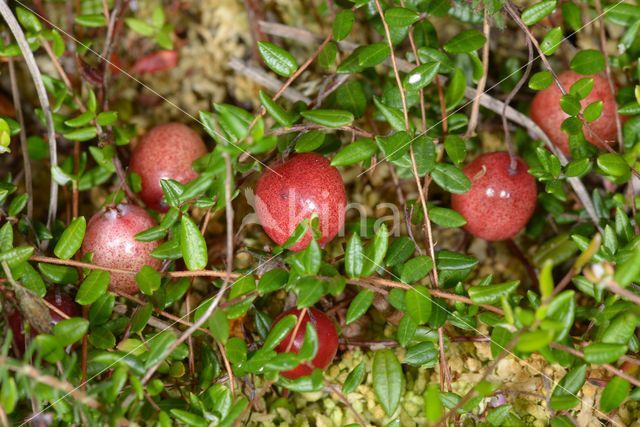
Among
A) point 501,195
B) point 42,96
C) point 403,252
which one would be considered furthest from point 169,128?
point 501,195

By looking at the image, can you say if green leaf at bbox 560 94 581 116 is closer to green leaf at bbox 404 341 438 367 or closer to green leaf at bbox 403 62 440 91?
green leaf at bbox 403 62 440 91

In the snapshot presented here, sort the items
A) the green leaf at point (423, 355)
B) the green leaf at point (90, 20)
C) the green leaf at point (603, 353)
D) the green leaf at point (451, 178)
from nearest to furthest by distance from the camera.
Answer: the green leaf at point (603, 353), the green leaf at point (423, 355), the green leaf at point (451, 178), the green leaf at point (90, 20)

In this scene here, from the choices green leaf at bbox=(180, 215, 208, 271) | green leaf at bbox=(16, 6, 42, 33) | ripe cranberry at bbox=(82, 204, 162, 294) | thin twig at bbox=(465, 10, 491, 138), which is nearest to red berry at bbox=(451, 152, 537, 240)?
thin twig at bbox=(465, 10, 491, 138)

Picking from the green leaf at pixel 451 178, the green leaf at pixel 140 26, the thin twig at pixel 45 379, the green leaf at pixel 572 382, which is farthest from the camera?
the green leaf at pixel 140 26

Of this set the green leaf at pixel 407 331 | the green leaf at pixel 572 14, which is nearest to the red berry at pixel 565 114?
the green leaf at pixel 572 14

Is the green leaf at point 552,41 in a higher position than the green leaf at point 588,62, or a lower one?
higher

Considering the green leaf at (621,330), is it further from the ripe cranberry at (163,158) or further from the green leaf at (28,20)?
the green leaf at (28,20)
